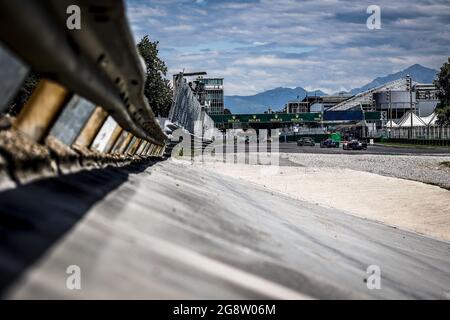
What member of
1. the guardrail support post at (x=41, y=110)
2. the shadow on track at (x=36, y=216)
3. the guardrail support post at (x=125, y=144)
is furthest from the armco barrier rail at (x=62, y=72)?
the guardrail support post at (x=125, y=144)

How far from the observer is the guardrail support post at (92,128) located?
19.8ft

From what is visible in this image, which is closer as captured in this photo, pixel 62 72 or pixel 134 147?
pixel 62 72

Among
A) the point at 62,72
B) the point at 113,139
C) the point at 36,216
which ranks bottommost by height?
the point at 36,216

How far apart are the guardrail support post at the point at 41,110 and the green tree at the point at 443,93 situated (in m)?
118

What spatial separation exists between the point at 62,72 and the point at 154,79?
66.9 metres

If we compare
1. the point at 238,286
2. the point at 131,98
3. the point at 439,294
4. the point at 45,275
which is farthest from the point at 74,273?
the point at 131,98

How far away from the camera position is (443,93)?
124m

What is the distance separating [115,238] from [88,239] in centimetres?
21

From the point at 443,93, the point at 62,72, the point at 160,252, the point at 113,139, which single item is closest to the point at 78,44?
the point at 62,72

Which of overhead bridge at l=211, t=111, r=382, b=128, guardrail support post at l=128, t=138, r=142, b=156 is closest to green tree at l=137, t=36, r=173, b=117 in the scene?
guardrail support post at l=128, t=138, r=142, b=156

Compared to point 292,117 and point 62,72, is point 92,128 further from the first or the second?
point 292,117

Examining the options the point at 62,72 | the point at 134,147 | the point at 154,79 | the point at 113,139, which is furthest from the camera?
the point at 154,79

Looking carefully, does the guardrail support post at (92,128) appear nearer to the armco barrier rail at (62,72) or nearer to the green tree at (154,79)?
the armco barrier rail at (62,72)

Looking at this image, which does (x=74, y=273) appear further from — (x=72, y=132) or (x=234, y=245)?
(x=72, y=132)
